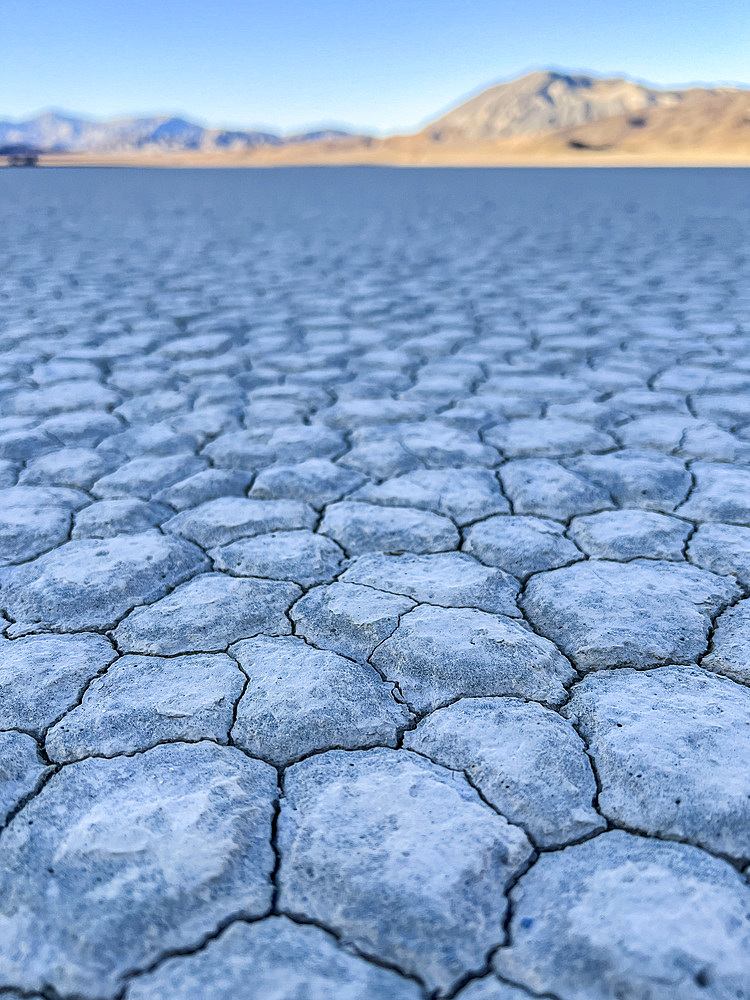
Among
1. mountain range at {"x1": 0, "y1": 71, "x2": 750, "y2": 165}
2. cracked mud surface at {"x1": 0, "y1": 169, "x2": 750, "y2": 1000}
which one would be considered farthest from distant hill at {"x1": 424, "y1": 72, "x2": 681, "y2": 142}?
cracked mud surface at {"x1": 0, "y1": 169, "x2": 750, "y2": 1000}

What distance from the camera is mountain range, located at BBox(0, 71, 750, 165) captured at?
2955 centimetres

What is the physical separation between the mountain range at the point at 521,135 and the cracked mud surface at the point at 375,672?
2328cm

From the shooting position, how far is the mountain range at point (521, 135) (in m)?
29.5

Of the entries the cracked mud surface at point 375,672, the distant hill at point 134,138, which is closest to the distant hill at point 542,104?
the distant hill at point 134,138

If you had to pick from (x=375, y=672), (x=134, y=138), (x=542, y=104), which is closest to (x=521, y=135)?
(x=542, y=104)

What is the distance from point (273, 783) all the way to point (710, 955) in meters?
0.55

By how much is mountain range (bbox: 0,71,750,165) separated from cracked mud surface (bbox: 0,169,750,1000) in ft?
76.4

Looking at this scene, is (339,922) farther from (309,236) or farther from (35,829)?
(309,236)

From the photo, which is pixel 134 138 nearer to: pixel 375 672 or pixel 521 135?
pixel 521 135

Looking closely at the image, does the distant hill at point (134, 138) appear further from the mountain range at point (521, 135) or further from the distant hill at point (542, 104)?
the distant hill at point (542, 104)

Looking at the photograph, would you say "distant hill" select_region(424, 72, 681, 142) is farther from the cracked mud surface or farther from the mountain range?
the cracked mud surface

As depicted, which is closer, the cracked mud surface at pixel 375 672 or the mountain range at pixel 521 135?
the cracked mud surface at pixel 375 672

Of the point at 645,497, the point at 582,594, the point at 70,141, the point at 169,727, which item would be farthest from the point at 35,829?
the point at 70,141

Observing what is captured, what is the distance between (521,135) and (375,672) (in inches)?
2790
